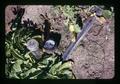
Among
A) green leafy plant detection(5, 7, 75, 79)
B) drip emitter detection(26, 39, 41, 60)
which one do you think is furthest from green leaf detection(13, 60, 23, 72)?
drip emitter detection(26, 39, 41, 60)

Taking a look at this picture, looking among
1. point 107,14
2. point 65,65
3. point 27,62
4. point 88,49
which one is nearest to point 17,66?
point 27,62

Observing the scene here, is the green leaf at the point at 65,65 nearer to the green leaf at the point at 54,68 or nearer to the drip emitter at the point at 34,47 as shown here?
the green leaf at the point at 54,68

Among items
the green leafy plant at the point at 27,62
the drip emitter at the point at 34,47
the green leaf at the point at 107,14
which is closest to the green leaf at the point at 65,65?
the green leafy plant at the point at 27,62

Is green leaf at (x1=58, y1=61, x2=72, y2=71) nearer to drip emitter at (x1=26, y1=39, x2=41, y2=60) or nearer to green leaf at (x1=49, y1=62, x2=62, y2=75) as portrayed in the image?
green leaf at (x1=49, y1=62, x2=62, y2=75)

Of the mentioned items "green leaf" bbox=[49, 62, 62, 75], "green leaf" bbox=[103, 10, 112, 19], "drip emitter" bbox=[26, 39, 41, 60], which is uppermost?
"green leaf" bbox=[103, 10, 112, 19]

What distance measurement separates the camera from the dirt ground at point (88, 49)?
1.94 metres

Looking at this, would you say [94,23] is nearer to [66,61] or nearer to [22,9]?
[66,61]

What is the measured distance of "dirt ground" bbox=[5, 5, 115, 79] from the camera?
76.5 inches

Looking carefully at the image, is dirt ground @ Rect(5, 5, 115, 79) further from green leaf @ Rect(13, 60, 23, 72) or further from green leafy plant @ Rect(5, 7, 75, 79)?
green leaf @ Rect(13, 60, 23, 72)

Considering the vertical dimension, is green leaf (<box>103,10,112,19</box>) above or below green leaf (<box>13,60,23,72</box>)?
above

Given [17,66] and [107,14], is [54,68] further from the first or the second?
[107,14]

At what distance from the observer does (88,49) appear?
6.41 feet

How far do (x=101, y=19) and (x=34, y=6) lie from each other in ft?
1.56
